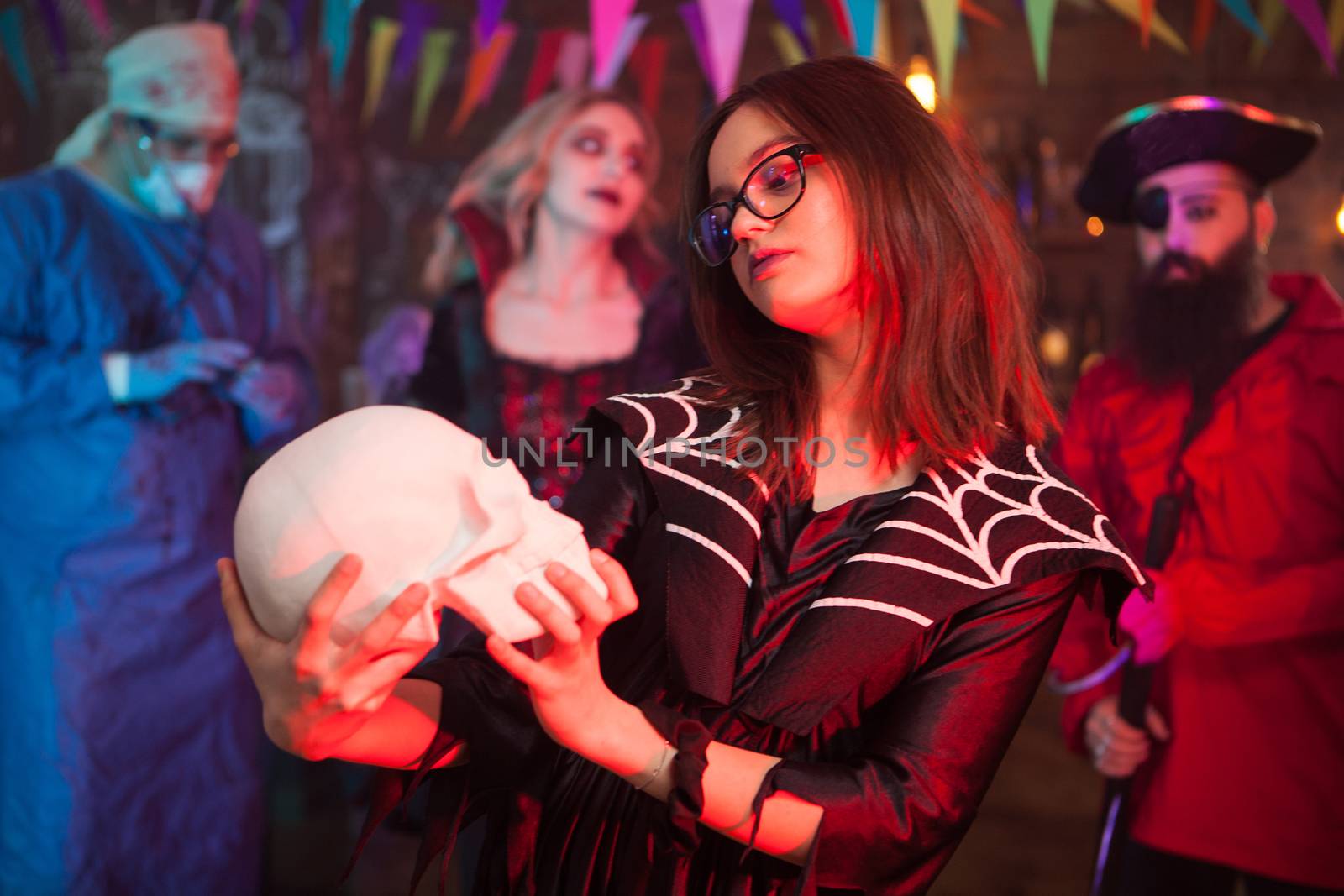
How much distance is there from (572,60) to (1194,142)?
1.70 m

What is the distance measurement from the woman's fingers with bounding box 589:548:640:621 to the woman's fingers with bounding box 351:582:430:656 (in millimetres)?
153

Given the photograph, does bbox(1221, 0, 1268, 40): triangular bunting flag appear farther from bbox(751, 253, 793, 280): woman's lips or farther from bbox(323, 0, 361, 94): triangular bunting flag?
bbox(323, 0, 361, 94): triangular bunting flag

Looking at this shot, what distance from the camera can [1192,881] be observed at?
221 cm

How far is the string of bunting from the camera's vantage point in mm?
2611

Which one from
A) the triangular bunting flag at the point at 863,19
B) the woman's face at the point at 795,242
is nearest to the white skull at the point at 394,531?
the woman's face at the point at 795,242

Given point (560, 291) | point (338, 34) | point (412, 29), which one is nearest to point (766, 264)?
point (560, 291)

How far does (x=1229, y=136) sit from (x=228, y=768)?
2.71 meters

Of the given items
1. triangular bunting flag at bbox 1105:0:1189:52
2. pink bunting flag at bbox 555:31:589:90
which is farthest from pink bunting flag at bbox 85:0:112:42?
triangular bunting flag at bbox 1105:0:1189:52

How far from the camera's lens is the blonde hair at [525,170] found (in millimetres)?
3043

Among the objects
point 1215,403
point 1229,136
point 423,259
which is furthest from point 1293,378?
point 423,259

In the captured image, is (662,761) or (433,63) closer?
(662,761)

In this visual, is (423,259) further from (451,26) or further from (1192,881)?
(1192,881)

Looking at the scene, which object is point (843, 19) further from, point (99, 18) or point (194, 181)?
point (99, 18)

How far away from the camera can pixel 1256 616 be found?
7.15 ft
